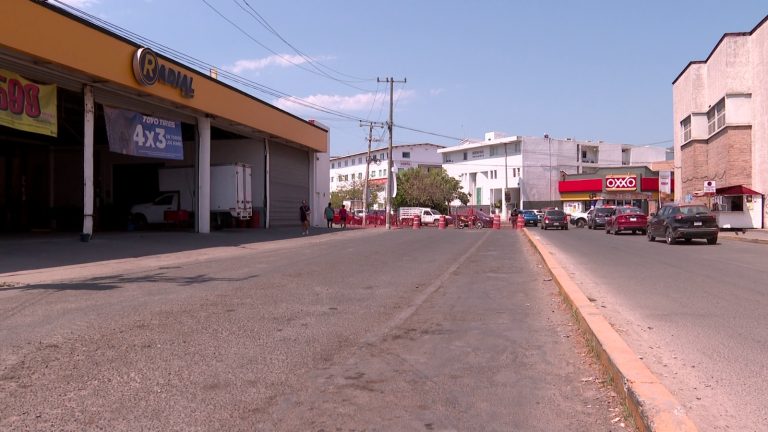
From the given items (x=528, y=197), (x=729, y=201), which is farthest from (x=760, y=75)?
(x=528, y=197)

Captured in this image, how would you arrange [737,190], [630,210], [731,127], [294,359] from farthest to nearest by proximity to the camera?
1. [731,127]
2. [737,190]
3. [630,210]
4. [294,359]

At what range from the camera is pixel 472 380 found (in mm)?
4957

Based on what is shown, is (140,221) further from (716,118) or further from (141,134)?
(716,118)

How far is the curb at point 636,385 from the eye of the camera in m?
3.63

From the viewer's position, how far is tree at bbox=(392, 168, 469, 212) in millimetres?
74312

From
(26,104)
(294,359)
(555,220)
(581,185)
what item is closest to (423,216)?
(555,220)

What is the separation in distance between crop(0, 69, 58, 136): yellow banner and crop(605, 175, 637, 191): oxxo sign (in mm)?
57717

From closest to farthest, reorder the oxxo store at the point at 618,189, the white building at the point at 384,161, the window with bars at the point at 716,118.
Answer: the window with bars at the point at 716,118, the oxxo store at the point at 618,189, the white building at the point at 384,161

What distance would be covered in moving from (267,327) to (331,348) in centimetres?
Result: 125

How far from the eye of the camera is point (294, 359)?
5562 millimetres

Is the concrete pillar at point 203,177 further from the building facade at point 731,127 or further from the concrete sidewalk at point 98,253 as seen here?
the building facade at point 731,127

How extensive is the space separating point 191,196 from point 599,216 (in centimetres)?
2700

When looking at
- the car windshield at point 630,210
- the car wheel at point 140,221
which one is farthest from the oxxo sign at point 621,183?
the car wheel at point 140,221

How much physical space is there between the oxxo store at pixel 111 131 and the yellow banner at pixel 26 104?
3 cm
